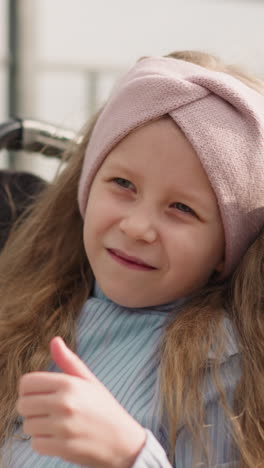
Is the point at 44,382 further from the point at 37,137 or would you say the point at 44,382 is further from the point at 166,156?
the point at 37,137

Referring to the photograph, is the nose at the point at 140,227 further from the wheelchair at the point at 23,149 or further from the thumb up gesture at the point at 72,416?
the wheelchair at the point at 23,149

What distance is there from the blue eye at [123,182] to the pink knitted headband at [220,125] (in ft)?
0.16

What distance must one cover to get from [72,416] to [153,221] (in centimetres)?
32

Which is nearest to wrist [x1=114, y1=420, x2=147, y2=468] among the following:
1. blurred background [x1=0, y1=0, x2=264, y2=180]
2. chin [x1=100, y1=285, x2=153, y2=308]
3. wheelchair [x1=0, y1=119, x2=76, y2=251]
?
chin [x1=100, y1=285, x2=153, y2=308]

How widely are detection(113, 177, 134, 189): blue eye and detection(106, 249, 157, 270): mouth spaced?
0.09 meters

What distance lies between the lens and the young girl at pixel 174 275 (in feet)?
3.27

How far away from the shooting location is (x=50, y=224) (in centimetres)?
134

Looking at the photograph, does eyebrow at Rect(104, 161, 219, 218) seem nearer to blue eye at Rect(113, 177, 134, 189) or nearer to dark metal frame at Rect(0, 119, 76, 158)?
blue eye at Rect(113, 177, 134, 189)

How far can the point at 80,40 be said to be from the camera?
10.9 ft

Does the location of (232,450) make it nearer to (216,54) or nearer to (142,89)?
(142,89)

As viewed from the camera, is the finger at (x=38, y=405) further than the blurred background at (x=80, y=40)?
No

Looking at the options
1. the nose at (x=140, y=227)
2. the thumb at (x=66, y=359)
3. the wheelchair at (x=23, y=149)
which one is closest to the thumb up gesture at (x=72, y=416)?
the thumb at (x=66, y=359)

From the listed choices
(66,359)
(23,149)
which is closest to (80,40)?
(23,149)

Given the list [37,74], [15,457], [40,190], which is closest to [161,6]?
[37,74]
